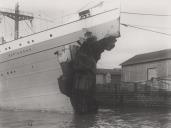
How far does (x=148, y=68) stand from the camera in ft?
94.0

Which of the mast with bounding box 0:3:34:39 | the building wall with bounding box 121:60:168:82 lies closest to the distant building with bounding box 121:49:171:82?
the building wall with bounding box 121:60:168:82

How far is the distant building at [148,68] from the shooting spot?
26.7m

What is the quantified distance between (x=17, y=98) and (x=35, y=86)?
5.54 ft

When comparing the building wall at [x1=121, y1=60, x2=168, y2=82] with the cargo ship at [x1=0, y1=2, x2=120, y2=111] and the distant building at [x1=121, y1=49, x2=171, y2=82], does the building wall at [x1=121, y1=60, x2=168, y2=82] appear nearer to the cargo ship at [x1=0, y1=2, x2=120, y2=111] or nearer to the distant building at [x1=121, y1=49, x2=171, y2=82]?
the distant building at [x1=121, y1=49, x2=171, y2=82]

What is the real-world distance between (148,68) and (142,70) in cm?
75

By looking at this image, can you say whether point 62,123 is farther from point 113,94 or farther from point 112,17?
point 113,94

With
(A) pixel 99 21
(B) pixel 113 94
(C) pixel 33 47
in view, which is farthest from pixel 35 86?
(B) pixel 113 94

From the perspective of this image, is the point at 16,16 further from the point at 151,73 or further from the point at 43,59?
the point at 151,73

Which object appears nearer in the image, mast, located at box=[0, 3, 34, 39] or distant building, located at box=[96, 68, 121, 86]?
mast, located at box=[0, 3, 34, 39]

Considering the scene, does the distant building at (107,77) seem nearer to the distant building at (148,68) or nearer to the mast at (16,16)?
the distant building at (148,68)

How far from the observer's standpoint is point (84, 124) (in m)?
12.8

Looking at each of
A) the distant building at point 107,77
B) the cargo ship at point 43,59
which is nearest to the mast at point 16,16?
the cargo ship at point 43,59

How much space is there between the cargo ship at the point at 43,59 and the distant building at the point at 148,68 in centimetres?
1202

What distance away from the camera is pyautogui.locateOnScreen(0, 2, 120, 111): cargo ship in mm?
15961
